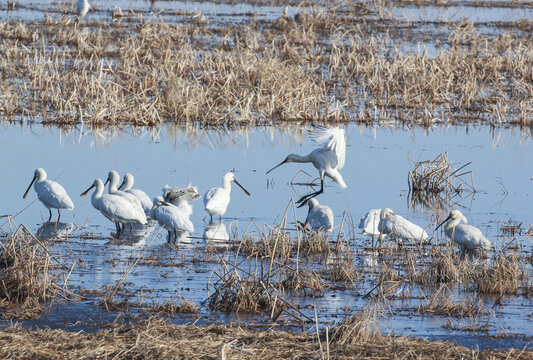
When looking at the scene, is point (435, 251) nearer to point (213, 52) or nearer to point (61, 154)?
point (61, 154)

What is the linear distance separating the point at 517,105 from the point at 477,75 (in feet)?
7.96

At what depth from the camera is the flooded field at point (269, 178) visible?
7434mm

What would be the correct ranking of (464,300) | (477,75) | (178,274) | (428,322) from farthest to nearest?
(477,75)
(178,274)
(464,300)
(428,322)

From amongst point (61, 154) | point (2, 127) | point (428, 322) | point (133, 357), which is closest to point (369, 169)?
point (61, 154)

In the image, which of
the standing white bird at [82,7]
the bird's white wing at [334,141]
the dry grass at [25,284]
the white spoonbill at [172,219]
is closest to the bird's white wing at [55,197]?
the white spoonbill at [172,219]

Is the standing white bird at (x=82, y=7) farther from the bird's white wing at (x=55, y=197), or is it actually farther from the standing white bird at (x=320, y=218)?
the standing white bird at (x=320, y=218)

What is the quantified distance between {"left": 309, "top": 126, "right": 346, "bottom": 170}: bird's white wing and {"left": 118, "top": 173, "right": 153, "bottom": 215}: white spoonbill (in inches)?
112

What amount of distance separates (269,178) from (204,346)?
820 centimetres

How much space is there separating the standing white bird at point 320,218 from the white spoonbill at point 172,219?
161cm

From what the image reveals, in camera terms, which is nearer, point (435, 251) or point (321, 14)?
point (435, 251)

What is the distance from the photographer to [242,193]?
1323 cm

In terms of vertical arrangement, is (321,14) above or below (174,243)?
above

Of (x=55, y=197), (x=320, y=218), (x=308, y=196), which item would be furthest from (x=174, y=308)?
(x=308, y=196)

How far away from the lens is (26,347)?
575 centimetres
